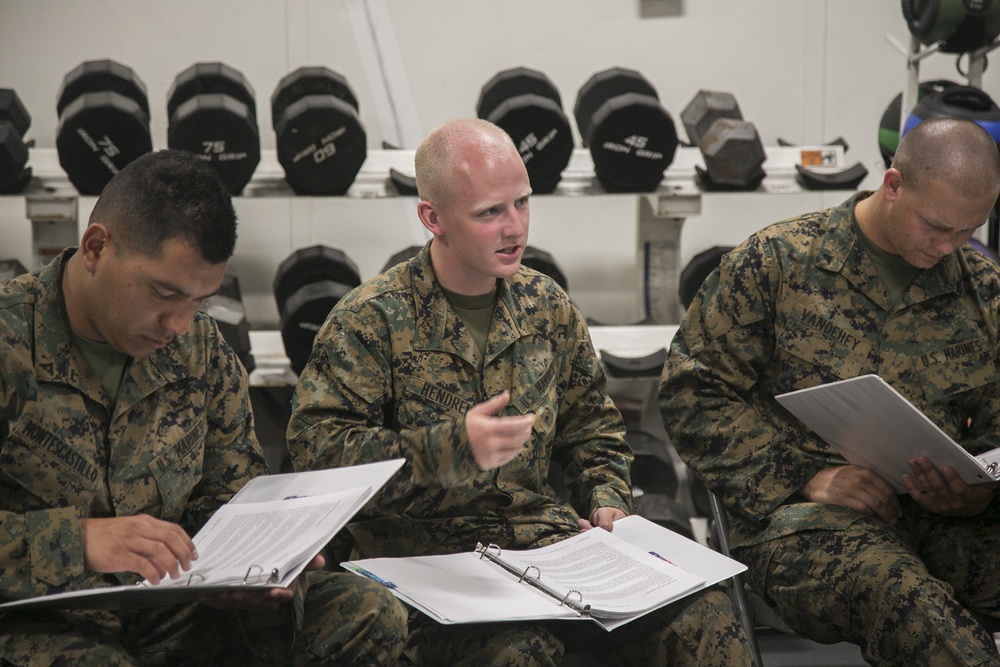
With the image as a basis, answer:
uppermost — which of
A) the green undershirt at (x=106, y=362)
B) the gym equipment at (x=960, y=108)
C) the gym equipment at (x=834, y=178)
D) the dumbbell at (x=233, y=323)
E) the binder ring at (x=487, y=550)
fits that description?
the gym equipment at (x=960, y=108)

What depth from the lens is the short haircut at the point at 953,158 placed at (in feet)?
8.22

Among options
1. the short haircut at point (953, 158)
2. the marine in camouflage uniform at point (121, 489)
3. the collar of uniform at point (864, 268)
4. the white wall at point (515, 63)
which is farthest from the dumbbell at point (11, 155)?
the short haircut at point (953, 158)

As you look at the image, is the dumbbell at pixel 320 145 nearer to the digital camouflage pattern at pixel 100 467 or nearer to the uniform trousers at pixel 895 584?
the digital camouflage pattern at pixel 100 467

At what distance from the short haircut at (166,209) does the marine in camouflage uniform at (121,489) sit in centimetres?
21

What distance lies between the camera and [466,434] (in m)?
2.08

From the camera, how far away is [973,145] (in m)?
2.53


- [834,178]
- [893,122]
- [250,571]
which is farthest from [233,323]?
[893,122]

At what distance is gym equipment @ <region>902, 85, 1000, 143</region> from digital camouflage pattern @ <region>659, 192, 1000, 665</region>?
1.13m

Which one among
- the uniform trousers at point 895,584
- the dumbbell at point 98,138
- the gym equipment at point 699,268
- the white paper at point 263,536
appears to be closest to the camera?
the white paper at point 263,536

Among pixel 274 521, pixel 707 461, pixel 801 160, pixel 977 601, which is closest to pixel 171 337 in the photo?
pixel 274 521

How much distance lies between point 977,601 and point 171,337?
1.87m

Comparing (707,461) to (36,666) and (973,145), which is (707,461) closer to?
(973,145)

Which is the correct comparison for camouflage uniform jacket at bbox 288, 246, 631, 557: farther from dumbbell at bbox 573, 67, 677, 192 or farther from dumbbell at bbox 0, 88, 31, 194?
dumbbell at bbox 0, 88, 31, 194

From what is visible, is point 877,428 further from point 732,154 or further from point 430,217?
point 732,154
